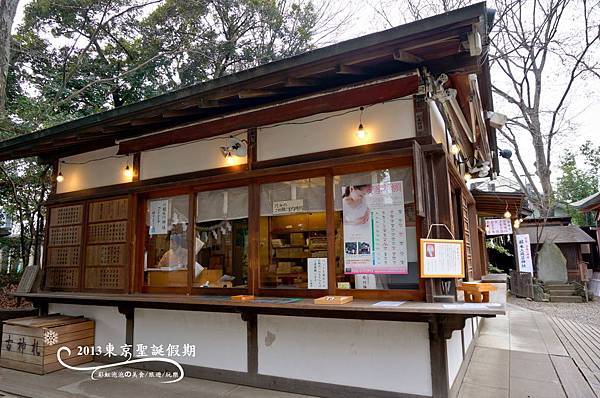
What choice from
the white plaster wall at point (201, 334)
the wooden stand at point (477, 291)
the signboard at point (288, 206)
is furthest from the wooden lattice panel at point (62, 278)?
the wooden stand at point (477, 291)

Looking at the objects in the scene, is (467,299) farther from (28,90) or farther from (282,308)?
(28,90)

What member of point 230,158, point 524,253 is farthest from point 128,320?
point 524,253

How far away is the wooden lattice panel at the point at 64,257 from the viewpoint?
533 cm

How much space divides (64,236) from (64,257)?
0.32 meters

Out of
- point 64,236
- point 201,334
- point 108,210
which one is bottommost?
point 201,334

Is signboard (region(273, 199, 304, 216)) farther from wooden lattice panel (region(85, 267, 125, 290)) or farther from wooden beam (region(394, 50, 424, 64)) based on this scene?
wooden lattice panel (region(85, 267, 125, 290))

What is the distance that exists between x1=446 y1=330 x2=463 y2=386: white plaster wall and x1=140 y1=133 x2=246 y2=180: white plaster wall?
2895 millimetres

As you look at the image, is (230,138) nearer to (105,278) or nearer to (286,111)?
(286,111)

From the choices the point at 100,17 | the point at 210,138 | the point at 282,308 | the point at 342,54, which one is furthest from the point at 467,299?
the point at 100,17

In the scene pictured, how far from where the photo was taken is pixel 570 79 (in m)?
11.8

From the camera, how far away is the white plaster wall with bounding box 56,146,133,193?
5.23m

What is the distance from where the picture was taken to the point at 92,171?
216 inches

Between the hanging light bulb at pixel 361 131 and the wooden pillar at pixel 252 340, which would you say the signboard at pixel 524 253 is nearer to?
the hanging light bulb at pixel 361 131

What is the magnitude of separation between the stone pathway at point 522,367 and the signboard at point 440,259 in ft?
4.35
